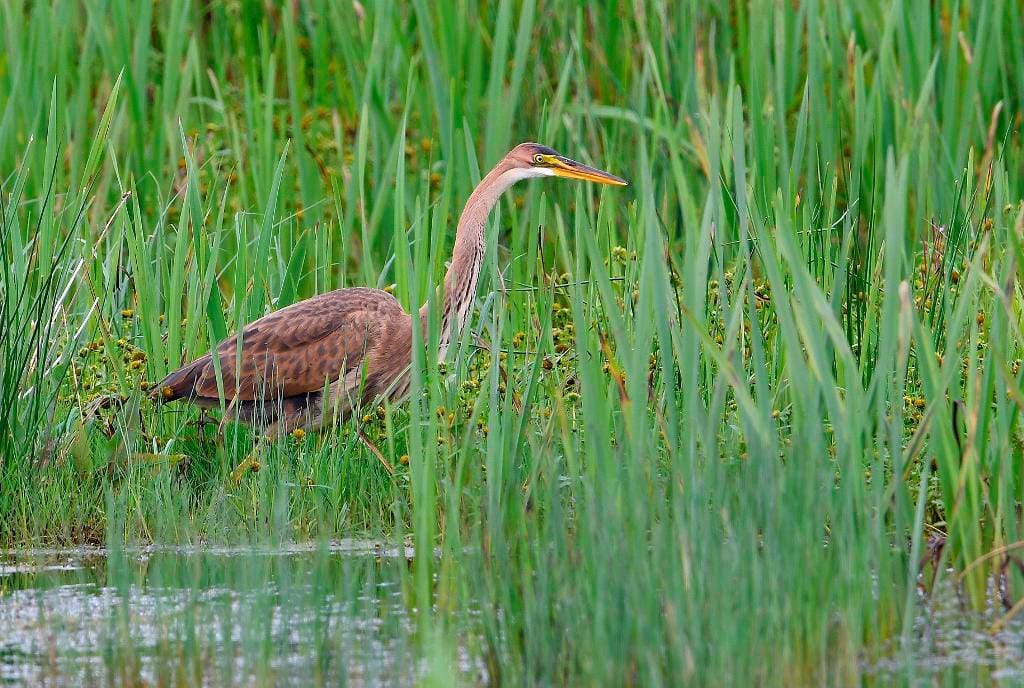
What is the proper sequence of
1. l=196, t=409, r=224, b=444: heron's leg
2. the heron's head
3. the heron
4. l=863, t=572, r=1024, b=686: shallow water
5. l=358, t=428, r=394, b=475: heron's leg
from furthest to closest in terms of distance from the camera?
the heron's head, the heron, l=196, t=409, r=224, b=444: heron's leg, l=358, t=428, r=394, b=475: heron's leg, l=863, t=572, r=1024, b=686: shallow water

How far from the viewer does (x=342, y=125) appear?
306 inches

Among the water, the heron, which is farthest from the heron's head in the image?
the water

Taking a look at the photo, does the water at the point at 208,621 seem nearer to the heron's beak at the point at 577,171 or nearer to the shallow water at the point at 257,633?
the shallow water at the point at 257,633

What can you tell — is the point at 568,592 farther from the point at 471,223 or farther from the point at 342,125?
the point at 342,125

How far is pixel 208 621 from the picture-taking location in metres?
3.52

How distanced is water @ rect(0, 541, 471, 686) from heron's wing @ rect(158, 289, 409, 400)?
1.45 m

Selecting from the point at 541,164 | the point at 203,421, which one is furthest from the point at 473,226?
the point at 203,421

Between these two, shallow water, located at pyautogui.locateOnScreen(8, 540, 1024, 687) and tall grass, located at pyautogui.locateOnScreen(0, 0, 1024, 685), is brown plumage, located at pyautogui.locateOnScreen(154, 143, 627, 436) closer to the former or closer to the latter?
tall grass, located at pyautogui.locateOnScreen(0, 0, 1024, 685)

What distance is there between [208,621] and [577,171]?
3060 millimetres

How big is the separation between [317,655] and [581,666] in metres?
0.54

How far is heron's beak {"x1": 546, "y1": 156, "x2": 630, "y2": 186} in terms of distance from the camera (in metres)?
6.12

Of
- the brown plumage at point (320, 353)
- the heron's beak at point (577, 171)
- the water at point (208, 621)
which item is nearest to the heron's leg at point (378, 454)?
the water at point (208, 621)

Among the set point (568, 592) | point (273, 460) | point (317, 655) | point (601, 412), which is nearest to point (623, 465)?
point (601, 412)

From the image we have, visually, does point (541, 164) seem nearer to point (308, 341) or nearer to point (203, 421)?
point (308, 341)
